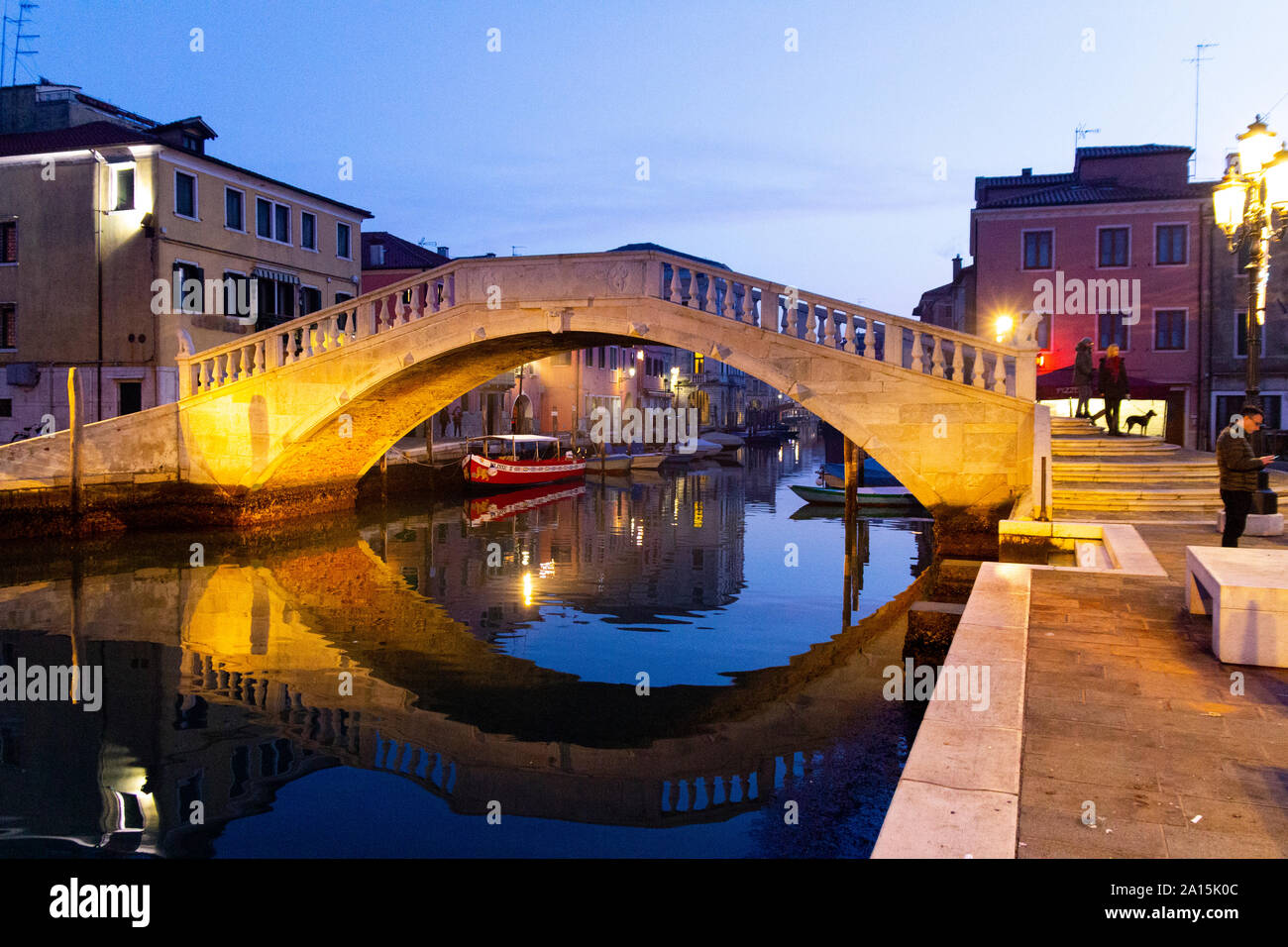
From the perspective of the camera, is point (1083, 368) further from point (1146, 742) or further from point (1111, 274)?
point (1146, 742)

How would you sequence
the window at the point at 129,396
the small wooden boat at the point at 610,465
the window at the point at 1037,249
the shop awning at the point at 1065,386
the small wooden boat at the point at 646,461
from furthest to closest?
the small wooden boat at the point at 646,461, the small wooden boat at the point at 610,465, the window at the point at 1037,249, the window at the point at 129,396, the shop awning at the point at 1065,386

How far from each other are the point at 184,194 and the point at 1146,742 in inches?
906

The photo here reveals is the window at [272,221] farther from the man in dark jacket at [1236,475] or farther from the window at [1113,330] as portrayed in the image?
the man in dark jacket at [1236,475]

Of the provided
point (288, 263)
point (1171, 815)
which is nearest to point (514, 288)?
point (1171, 815)

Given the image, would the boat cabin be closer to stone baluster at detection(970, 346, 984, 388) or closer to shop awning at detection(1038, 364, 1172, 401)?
shop awning at detection(1038, 364, 1172, 401)

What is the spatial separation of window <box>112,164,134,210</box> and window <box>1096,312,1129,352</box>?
21.9 metres

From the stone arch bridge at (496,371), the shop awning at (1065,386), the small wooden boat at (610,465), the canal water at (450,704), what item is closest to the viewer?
the canal water at (450,704)

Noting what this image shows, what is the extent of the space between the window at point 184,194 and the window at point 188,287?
44.0 inches

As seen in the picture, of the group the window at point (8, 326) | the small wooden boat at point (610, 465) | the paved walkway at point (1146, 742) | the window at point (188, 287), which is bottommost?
the paved walkway at point (1146, 742)

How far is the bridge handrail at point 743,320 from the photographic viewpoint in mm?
11406

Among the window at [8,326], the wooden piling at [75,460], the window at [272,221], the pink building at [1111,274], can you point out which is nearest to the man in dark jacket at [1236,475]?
the wooden piling at [75,460]

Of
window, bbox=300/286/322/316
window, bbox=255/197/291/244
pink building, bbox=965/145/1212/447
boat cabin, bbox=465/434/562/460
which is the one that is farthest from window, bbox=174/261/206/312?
pink building, bbox=965/145/1212/447

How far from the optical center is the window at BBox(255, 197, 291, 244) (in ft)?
80.2
